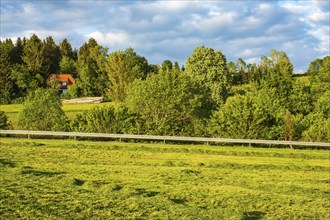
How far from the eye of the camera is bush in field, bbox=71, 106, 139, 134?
3241cm

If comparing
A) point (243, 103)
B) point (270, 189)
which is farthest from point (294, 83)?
point (270, 189)

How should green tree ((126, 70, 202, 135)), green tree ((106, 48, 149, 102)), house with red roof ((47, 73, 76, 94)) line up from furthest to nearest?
1. house with red roof ((47, 73, 76, 94))
2. green tree ((106, 48, 149, 102))
3. green tree ((126, 70, 202, 135))

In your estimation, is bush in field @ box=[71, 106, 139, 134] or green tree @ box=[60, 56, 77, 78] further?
green tree @ box=[60, 56, 77, 78]

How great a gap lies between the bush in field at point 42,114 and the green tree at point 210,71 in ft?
98.8

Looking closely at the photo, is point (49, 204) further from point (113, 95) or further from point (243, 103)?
point (113, 95)

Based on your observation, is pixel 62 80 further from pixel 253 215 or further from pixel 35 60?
pixel 253 215

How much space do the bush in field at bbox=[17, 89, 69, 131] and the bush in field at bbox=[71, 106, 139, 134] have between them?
1.33 meters

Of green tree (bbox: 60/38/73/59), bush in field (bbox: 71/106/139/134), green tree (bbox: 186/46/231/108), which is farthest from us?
green tree (bbox: 60/38/73/59)

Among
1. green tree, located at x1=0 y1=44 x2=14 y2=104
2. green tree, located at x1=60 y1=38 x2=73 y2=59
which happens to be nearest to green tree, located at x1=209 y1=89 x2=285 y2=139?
green tree, located at x1=0 y1=44 x2=14 y2=104

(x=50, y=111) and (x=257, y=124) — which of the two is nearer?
(x=257, y=124)

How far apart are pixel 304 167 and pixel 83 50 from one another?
107m

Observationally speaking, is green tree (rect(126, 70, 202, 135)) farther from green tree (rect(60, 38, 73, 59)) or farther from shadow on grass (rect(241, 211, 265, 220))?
green tree (rect(60, 38, 73, 59))

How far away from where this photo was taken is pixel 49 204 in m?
8.51

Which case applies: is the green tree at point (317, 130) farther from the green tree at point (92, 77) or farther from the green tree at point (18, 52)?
the green tree at point (18, 52)
